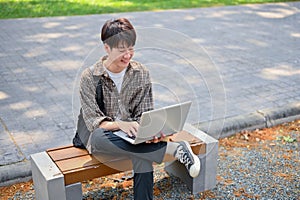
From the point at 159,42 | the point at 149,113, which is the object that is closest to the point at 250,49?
the point at 159,42

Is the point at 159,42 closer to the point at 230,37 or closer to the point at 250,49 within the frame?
the point at 250,49

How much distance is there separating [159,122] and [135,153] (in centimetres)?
27

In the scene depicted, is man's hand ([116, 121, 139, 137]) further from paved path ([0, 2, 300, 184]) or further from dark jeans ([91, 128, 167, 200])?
paved path ([0, 2, 300, 184])

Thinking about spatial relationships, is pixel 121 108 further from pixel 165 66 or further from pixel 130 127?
pixel 165 66

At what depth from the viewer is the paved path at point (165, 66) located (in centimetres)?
A: 350

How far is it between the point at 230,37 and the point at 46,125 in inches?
179

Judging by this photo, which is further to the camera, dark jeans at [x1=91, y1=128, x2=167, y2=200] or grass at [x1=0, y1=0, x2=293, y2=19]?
grass at [x1=0, y1=0, x2=293, y2=19]

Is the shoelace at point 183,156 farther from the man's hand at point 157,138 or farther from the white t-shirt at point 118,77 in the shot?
the white t-shirt at point 118,77

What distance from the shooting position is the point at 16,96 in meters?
5.00

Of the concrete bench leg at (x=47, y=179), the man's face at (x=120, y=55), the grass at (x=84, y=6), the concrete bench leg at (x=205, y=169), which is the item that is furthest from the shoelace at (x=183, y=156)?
the grass at (x=84, y=6)

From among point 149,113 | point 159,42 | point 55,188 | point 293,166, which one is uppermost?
point 159,42

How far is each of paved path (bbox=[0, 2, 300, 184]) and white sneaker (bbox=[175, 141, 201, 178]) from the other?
1.68 feet

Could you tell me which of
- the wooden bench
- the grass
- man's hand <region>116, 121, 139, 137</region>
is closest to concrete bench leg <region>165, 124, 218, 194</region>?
the wooden bench

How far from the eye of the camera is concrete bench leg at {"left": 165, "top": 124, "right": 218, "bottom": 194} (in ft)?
10.8
